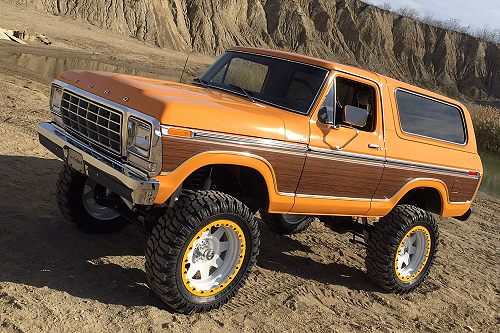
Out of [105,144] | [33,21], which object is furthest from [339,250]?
[33,21]

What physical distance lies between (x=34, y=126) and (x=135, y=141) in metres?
6.09

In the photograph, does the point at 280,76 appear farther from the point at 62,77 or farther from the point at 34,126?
the point at 34,126

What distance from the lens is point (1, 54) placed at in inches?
773

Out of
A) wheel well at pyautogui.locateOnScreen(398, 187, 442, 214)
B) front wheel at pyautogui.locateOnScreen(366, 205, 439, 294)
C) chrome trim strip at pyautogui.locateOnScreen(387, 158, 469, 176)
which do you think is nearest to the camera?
chrome trim strip at pyautogui.locateOnScreen(387, 158, 469, 176)

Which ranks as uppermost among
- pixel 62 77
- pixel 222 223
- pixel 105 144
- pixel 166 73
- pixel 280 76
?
pixel 280 76

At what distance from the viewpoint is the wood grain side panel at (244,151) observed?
146 inches

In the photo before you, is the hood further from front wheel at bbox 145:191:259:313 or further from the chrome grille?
front wheel at bbox 145:191:259:313

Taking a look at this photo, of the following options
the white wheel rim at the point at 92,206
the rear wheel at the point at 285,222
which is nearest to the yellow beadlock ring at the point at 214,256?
the white wheel rim at the point at 92,206

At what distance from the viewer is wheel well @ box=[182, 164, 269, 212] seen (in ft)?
14.5

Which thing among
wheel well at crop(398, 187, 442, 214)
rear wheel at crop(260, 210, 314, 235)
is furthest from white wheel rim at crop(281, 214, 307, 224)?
wheel well at crop(398, 187, 442, 214)

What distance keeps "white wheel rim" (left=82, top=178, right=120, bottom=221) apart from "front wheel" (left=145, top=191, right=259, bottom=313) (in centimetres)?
159

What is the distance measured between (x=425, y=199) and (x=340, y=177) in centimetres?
186

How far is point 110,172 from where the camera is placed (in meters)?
3.82

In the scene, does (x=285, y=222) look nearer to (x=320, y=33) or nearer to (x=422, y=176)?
(x=422, y=176)
